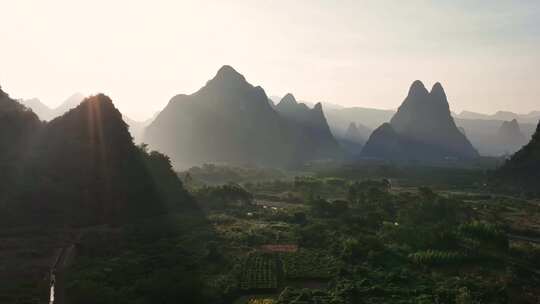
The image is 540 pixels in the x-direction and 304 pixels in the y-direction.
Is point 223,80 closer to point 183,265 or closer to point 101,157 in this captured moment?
point 101,157

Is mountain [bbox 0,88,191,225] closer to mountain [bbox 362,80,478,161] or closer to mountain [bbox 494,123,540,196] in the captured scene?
mountain [bbox 494,123,540,196]

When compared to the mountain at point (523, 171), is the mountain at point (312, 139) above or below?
above

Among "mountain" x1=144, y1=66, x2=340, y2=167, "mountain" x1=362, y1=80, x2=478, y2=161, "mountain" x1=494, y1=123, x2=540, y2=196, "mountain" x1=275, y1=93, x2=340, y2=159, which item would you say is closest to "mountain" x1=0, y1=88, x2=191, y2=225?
"mountain" x1=494, y1=123, x2=540, y2=196

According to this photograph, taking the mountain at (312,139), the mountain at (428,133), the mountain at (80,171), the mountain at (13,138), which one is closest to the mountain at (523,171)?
the mountain at (80,171)

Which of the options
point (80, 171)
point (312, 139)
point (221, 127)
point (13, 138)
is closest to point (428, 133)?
point (312, 139)

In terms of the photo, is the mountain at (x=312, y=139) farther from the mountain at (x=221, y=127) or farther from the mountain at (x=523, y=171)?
the mountain at (x=523, y=171)
